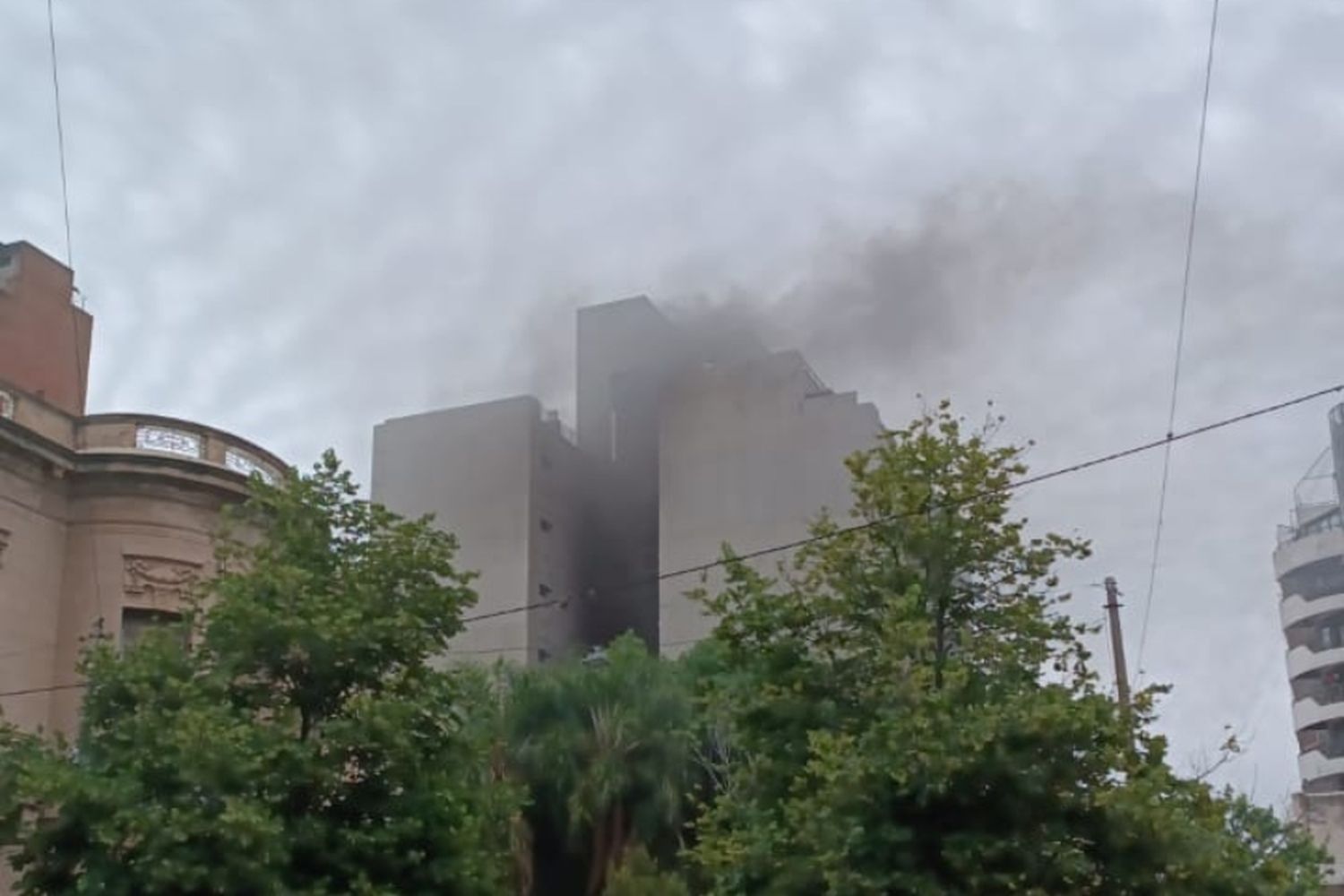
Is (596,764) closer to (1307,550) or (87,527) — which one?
(87,527)

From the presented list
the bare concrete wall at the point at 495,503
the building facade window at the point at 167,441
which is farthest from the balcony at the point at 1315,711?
the building facade window at the point at 167,441

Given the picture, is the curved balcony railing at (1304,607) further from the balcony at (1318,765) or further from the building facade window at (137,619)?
the building facade window at (137,619)

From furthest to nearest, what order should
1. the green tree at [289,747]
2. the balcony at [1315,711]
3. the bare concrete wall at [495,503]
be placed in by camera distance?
the balcony at [1315,711] → the bare concrete wall at [495,503] → the green tree at [289,747]

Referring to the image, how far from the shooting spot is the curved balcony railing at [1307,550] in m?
68.2

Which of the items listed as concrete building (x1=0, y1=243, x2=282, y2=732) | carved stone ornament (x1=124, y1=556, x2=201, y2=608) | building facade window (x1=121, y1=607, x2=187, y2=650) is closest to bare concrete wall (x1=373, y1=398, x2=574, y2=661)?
concrete building (x1=0, y1=243, x2=282, y2=732)

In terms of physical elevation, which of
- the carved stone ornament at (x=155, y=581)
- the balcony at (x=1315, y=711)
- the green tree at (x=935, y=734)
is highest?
the balcony at (x=1315, y=711)

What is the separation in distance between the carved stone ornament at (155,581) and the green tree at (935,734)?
1209cm

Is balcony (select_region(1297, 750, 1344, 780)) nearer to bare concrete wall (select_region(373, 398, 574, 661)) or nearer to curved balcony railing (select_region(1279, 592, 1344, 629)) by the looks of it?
curved balcony railing (select_region(1279, 592, 1344, 629))

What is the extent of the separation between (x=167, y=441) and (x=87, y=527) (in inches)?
78.2

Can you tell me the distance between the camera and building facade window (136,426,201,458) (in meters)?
25.2

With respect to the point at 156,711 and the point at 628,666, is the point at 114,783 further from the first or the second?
the point at 628,666

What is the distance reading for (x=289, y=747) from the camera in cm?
1512

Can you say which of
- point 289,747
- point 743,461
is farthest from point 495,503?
point 289,747

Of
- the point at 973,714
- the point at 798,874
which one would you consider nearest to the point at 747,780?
the point at 798,874
